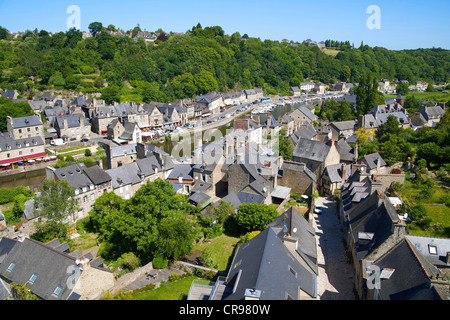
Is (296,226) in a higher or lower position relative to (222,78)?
lower

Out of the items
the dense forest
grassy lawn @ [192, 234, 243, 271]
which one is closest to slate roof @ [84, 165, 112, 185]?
grassy lawn @ [192, 234, 243, 271]

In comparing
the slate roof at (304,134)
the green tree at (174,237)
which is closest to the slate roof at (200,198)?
the green tree at (174,237)

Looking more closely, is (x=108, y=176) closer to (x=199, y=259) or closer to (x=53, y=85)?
(x=199, y=259)

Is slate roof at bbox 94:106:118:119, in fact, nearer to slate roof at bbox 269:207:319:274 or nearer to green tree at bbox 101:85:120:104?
green tree at bbox 101:85:120:104

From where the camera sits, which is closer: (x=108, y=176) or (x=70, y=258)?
(x=70, y=258)

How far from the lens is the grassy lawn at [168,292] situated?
2203cm

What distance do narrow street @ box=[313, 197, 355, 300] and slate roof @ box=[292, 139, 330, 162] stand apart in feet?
28.1

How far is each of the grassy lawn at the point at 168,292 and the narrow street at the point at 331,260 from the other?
9.20 meters

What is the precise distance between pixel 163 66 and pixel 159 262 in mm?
93066

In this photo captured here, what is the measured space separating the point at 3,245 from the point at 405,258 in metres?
27.9

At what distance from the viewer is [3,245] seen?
984 inches

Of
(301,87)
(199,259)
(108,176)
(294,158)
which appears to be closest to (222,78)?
(301,87)

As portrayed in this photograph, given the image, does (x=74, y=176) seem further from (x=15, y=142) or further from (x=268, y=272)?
(x=268, y=272)

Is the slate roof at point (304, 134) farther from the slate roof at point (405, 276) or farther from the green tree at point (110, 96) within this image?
the green tree at point (110, 96)
